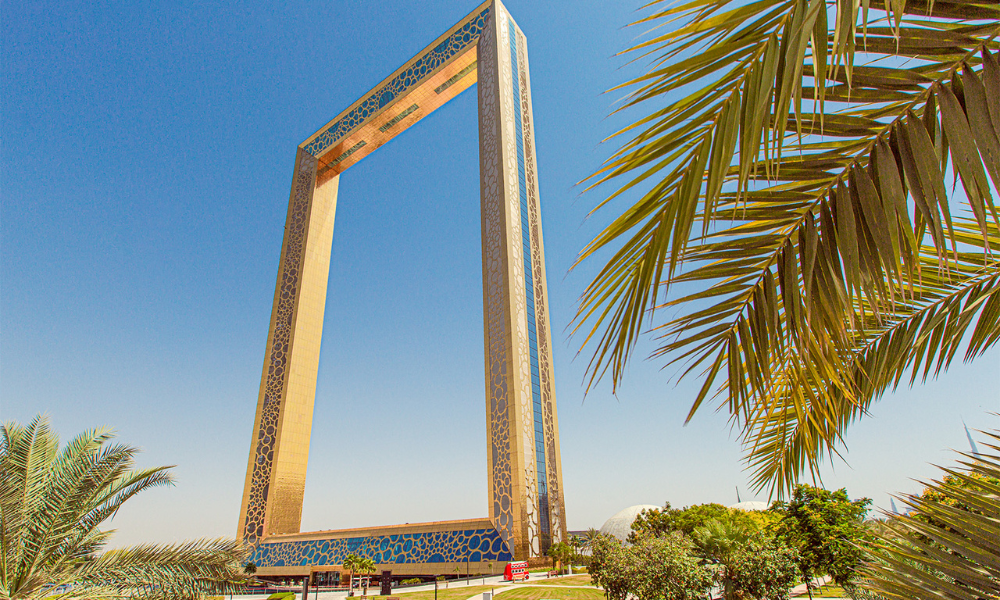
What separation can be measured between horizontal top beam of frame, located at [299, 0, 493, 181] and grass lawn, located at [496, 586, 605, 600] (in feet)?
83.8

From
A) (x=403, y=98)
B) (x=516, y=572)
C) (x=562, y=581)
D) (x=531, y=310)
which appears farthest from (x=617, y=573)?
(x=403, y=98)

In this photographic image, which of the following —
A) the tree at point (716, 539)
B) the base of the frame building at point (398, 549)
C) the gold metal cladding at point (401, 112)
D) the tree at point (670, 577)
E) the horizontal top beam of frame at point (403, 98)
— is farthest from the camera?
the gold metal cladding at point (401, 112)

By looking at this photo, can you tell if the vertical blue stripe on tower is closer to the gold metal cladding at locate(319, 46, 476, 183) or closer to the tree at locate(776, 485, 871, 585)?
the gold metal cladding at locate(319, 46, 476, 183)

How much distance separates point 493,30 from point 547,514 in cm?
2364

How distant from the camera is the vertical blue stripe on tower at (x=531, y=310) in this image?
21.3m

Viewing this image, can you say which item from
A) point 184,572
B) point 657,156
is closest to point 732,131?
point 657,156

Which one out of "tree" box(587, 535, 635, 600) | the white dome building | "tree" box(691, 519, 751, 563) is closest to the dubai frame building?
"tree" box(691, 519, 751, 563)

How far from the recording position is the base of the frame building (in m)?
20.5

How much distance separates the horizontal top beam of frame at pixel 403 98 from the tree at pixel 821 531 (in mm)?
25710

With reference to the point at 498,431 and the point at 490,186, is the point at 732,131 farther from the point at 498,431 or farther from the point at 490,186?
the point at 490,186

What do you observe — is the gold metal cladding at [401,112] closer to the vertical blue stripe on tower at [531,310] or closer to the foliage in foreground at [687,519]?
the vertical blue stripe on tower at [531,310]

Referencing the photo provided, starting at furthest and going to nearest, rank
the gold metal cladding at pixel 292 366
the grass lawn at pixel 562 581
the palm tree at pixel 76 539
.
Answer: the gold metal cladding at pixel 292 366, the grass lawn at pixel 562 581, the palm tree at pixel 76 539

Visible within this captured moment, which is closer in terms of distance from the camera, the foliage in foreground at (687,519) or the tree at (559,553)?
the tree at (559,553)

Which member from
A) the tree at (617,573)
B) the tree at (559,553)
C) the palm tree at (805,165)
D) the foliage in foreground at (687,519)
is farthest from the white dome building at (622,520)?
the palm tree at (805,165)
